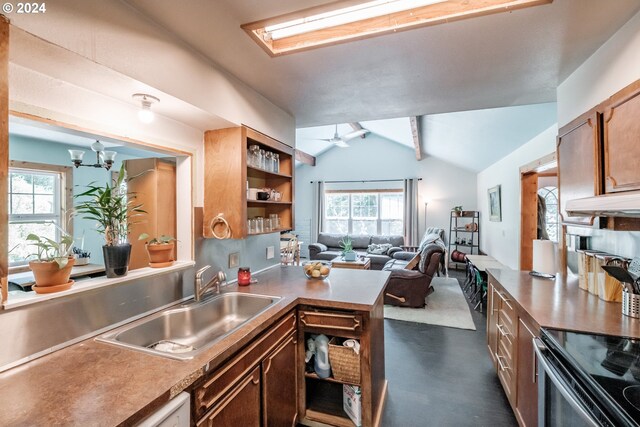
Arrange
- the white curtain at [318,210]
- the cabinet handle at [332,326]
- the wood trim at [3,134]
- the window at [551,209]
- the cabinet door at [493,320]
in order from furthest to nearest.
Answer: the white curtain at [318,210] → the window at [551,209] → the cabinet door at [493,320] → the cabinet handle at [332,326] → the wood trim at [3,134]

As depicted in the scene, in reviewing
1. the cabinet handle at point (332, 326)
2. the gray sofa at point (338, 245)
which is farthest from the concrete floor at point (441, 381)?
the gray sofa at point (338, 245)

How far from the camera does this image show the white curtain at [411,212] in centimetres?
Result: 746

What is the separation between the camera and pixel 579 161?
176 cm

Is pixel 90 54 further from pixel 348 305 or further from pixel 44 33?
pixel 348 305

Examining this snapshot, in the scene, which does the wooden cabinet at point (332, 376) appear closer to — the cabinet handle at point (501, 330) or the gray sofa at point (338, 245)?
the cabinet handle at point (501, 330)

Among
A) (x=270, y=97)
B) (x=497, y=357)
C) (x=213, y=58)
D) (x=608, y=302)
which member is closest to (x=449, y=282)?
(x=497, y=357)

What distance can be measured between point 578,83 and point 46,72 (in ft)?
9.52

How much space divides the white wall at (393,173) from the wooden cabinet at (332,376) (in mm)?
6256

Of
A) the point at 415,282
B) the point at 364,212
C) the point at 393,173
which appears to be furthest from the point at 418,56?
the point at 364,212

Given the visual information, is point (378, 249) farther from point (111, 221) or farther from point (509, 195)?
point (111, 221)

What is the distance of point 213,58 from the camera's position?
1.61m

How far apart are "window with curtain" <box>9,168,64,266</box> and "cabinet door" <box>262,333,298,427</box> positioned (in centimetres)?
341

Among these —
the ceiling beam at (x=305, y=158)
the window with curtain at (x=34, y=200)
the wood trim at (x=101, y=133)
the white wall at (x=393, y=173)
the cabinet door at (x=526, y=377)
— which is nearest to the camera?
the wood trim at (x=101, y=133)

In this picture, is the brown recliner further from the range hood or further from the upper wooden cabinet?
the upper wooden cabinet
